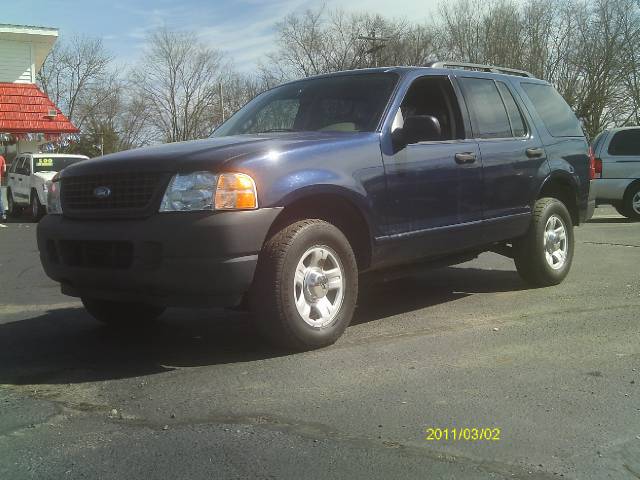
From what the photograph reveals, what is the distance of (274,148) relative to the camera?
160 inches

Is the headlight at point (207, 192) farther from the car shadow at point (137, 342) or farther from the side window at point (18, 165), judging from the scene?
the side window at point (18, 165)

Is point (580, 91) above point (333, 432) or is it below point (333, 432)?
above

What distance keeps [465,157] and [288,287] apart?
2.09 meters

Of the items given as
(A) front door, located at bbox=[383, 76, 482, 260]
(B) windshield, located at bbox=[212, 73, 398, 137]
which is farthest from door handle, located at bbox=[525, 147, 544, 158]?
(B) windshield, located at bbox=[212, 73, 398, 137]

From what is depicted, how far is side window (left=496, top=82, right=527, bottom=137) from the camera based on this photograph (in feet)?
19.5

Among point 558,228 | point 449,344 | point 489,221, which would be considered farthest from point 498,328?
point 558,228

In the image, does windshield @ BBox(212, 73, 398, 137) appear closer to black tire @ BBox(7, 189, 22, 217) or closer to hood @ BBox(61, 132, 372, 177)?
hood @ BBox(61, 132, 372, 177)

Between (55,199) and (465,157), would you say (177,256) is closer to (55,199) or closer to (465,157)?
(55,199)

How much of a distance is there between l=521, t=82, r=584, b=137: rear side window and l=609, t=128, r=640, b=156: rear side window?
7.20m

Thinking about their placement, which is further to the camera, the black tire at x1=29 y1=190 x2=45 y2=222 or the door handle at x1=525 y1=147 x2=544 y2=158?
the black tire at x1=29 y1=190 x2=45 y2=222

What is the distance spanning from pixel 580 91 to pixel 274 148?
40081 mm

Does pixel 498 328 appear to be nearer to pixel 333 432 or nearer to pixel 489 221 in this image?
pixel 489 221

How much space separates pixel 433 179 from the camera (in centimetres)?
495
